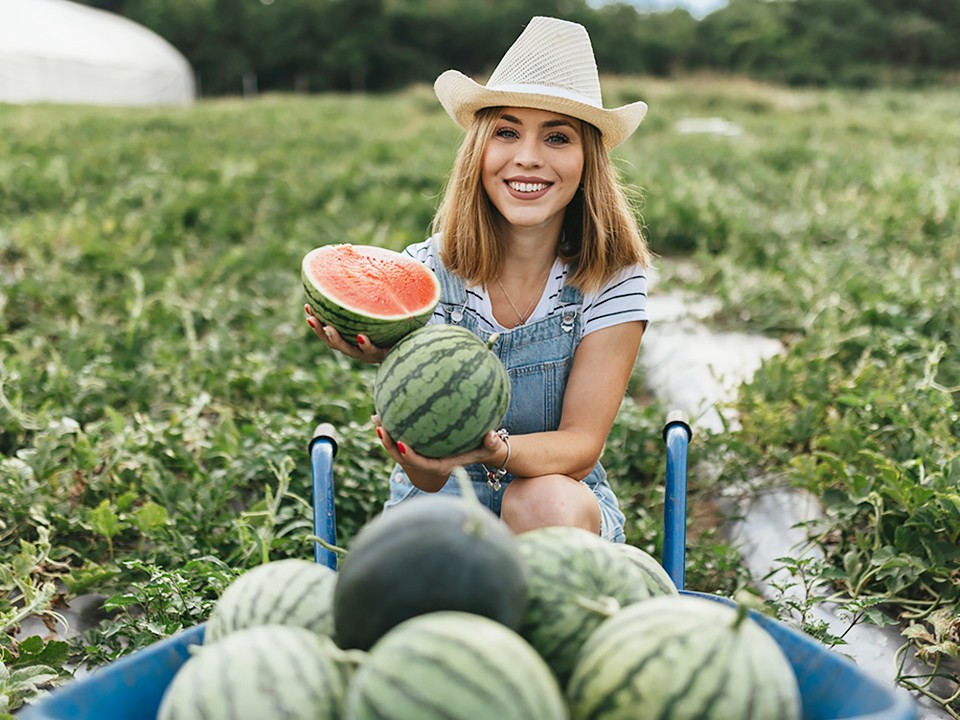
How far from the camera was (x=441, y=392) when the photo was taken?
196 cm

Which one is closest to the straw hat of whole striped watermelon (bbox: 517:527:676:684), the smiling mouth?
the smiling mouth

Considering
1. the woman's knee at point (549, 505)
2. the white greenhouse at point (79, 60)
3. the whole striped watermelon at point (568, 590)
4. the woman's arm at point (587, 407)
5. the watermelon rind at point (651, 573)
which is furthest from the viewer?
the white greenhouse at point (79, 60)

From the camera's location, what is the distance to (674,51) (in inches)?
1853

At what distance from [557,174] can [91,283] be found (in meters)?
3.78

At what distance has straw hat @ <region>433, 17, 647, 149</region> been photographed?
8.57ft

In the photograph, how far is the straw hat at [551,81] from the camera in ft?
8.57

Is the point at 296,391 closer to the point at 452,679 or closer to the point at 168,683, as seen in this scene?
the point at 168,683

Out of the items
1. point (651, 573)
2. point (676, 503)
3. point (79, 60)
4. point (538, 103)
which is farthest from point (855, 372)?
point (79, 60)

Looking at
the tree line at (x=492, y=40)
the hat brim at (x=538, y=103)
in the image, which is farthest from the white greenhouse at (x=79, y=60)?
the hat brim at (x=538, y=103)

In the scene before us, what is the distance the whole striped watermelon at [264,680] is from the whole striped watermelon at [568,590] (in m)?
0.30

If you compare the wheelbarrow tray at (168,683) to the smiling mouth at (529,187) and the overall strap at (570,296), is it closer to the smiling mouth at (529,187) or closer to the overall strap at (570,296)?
the overall strap at (570,296)

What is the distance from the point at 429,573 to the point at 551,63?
1.79 meters

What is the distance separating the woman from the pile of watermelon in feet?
3.47

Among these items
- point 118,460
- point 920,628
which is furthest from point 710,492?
point 118,460
